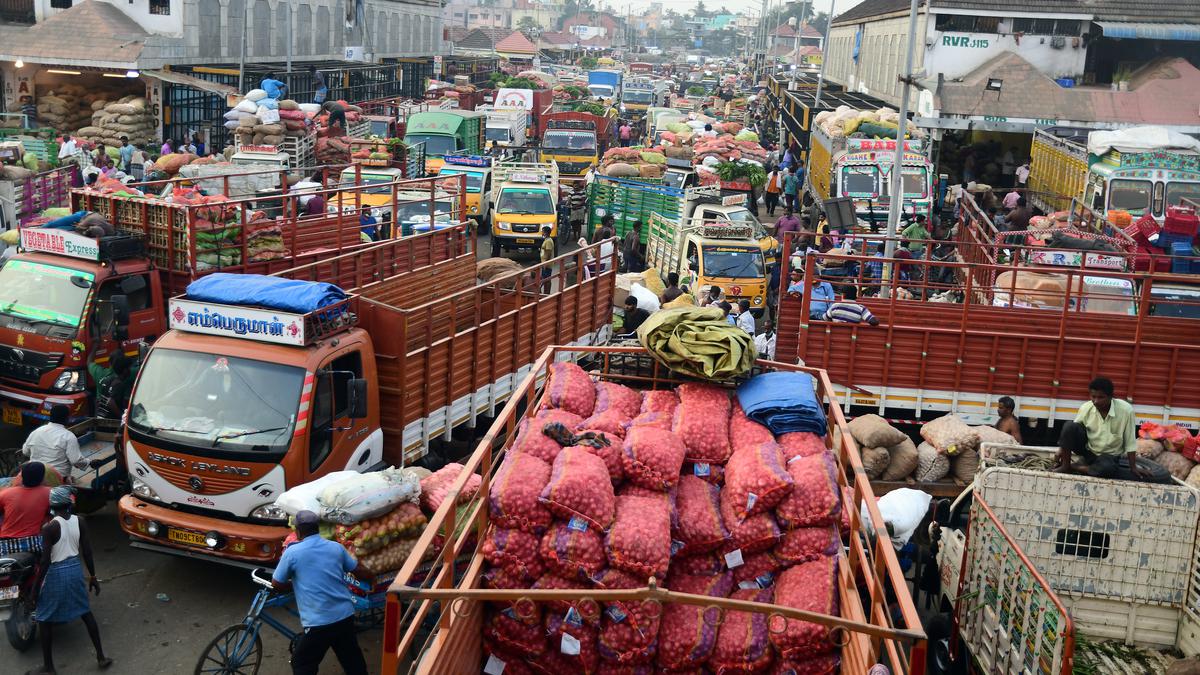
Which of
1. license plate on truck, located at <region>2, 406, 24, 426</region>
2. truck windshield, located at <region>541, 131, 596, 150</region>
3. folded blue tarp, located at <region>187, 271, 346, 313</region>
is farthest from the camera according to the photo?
truck windshield, located at <region>541, 131, 596, 150</region>

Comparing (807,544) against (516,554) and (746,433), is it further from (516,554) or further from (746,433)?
(516,554)

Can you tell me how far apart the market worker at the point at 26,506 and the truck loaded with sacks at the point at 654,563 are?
3521mm

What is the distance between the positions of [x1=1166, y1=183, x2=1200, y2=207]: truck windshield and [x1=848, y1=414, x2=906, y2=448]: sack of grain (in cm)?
1197

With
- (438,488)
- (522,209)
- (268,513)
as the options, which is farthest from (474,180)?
(438,488)

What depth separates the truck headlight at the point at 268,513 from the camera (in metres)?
8.70

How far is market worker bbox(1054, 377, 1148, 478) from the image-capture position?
28.3 feet

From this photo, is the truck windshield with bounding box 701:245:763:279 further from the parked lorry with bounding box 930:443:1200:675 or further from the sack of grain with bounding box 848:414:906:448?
the parked lorry with bounding box 930:443:1200:675

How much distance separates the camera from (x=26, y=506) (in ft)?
26.4

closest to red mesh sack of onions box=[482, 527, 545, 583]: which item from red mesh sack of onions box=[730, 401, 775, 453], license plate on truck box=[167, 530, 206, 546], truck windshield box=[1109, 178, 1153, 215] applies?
red mesh sack of onions box=[730, 401, 775, 453]

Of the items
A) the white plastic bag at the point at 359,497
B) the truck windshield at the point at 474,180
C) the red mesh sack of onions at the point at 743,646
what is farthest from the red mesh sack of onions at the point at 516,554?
the truck windshield at the point at 474,180

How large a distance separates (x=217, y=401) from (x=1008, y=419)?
7.57 meters

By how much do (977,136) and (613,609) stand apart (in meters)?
35.5

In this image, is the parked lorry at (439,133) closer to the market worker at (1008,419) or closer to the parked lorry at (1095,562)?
the market worker at (1008,419)

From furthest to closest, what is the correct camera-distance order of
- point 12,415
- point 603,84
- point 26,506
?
point 603,84
point 12,415
point 26,506
